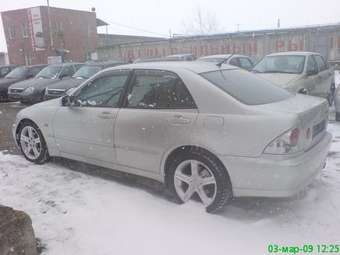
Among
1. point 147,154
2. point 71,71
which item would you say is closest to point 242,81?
point 147,154

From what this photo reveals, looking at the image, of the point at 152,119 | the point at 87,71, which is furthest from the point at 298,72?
the point at 87,71

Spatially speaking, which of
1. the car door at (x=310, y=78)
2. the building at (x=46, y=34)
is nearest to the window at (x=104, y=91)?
the car door at (x=310, y=78)

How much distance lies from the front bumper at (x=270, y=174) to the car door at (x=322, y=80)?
5.76m

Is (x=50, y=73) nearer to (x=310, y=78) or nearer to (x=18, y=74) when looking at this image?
(x=18, y=74)

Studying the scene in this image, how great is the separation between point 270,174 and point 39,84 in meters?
10.1

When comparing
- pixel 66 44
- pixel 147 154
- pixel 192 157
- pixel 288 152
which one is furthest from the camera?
pixel 66 44

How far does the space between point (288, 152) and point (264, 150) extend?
215 mm

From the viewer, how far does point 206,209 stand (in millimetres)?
3641

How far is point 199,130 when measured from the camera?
3486mm

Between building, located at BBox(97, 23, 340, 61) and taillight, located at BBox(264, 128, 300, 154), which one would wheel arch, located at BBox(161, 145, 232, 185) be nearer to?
taillight, located at BBox(264, 128, 300, 154)

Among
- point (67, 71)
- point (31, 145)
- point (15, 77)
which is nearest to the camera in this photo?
point (31, 145)

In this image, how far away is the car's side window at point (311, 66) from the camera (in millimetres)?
8400

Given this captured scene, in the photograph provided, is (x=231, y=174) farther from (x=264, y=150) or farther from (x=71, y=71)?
(x=71, y=71)

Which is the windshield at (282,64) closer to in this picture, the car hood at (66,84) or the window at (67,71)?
the car hood at (66,84)
